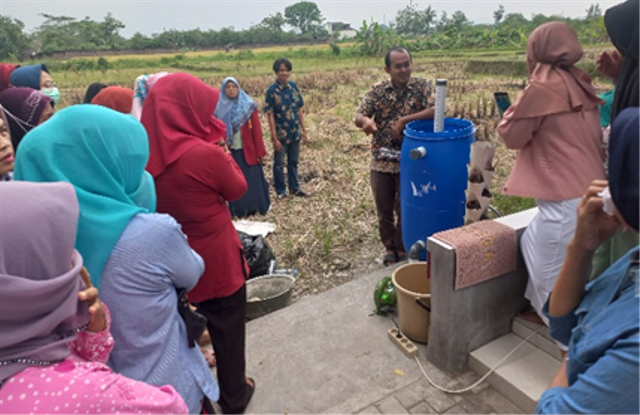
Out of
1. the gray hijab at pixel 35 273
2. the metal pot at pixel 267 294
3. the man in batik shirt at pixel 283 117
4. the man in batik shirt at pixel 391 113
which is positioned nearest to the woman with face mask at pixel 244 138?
the man in batik shirt at pixel 283 117

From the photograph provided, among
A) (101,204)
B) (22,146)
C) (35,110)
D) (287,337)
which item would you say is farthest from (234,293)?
(35,110)

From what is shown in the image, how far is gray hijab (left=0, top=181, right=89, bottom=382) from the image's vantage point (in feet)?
3.01

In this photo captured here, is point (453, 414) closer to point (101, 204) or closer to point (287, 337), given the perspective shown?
point (287, 337)

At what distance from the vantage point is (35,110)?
9.61 ft

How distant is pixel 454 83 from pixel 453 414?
14.9 metres

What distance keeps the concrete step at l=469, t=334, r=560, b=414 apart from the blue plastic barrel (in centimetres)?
93

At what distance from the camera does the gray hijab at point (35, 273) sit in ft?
3.01

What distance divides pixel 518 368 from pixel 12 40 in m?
53.1

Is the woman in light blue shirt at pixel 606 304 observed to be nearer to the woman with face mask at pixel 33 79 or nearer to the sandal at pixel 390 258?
the sandal at pixel 390 258

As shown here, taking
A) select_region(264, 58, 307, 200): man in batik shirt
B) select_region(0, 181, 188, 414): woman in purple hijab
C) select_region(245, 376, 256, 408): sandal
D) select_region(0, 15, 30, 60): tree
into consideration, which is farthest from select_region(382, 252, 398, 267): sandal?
select_region(0, 15, 30, 60): tree

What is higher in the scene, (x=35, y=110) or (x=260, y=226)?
(x=35, y=110)

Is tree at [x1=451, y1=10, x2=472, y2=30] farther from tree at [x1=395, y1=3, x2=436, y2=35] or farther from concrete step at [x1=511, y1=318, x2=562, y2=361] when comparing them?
concrete step at [x1=511, y1=318, x2=562, y2=361]

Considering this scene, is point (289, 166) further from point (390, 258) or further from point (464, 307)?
point (464, 307)

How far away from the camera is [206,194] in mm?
2135
